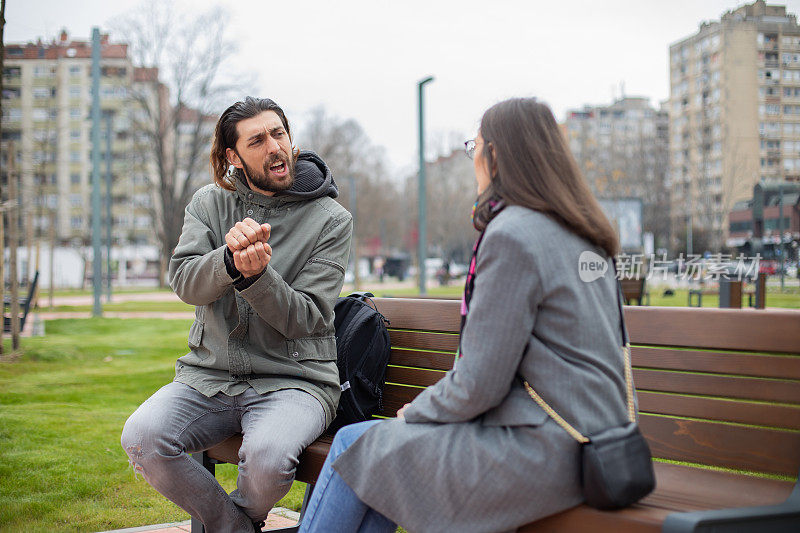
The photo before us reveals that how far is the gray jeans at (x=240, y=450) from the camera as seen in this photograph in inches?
107

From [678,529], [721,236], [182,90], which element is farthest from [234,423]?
[182,90]

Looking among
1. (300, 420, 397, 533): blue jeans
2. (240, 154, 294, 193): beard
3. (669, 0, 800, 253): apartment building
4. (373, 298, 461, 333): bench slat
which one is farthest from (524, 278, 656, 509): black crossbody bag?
(669, 0, 800, 253): apartment building

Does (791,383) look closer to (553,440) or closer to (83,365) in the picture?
(553,440)

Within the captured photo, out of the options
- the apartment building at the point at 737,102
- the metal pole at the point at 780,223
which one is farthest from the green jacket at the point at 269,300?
the metal pole at the point at 780,223

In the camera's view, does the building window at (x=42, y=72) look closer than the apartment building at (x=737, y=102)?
No

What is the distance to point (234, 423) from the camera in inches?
119

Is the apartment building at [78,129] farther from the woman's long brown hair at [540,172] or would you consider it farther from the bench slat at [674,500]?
the bench slat at [674,500]

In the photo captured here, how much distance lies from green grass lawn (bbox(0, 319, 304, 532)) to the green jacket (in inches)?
54.2

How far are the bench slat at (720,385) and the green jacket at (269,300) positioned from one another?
120 centimetres

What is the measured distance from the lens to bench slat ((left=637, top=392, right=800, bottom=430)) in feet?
8.04

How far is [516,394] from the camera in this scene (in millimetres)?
2064

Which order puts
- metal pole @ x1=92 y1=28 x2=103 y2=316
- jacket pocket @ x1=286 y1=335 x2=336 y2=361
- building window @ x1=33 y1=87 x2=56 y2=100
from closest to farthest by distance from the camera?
jacket pocket @ x1=286 y1=335 x2=336 y2=361 → metal pole @ x1=92 y1=28 x2=103 y2=316 → building window @ x1=33 y1=87 x2=56 y2=100

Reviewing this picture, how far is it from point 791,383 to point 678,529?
88cm

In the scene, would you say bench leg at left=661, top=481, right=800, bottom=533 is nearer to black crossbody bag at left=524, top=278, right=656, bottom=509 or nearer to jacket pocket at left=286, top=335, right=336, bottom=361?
black crossbody bag at left=524, top=278, right=656, bottom=509
